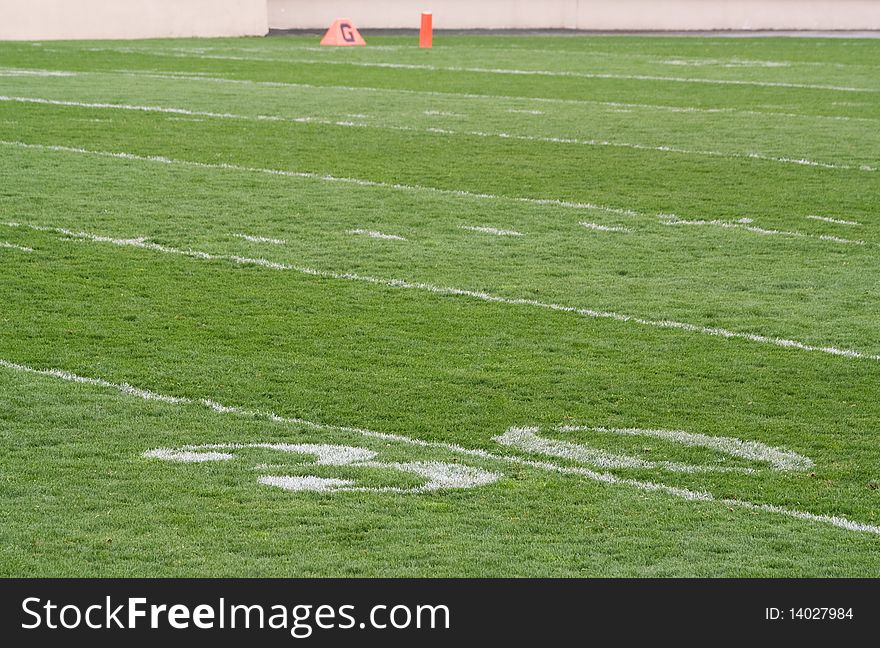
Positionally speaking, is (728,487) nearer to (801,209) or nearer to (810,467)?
(810,467)

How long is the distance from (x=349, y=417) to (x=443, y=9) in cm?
2708

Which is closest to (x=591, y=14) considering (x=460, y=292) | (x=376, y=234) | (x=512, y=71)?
(x=512, y=71)

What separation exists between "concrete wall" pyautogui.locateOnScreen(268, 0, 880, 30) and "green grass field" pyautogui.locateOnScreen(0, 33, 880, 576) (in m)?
16.1

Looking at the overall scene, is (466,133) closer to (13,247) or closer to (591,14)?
(13,247)

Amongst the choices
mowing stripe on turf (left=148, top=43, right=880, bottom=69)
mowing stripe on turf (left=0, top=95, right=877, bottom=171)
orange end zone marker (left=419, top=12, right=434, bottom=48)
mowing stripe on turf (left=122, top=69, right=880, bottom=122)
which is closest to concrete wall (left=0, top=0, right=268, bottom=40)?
mowing stripe on turf (left=148, top=43, right=880, bottom=69)

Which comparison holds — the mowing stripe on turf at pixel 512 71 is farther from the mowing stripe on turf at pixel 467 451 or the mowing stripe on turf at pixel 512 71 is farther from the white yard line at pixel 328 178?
the mowing stripe on turf at pixel 467 451

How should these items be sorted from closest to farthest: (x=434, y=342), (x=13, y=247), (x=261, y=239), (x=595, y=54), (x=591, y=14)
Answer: (x=434, y=342) < (x=13, y=247) < (x=261, y=239) < (x=595, y=54) < (x=591, y=14)

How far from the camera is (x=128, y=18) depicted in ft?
89.6

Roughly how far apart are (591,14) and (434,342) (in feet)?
87.5

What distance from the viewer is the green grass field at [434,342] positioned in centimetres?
472

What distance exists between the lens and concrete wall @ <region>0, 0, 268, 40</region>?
25.9m

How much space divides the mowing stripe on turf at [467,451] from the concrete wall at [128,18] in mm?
20741

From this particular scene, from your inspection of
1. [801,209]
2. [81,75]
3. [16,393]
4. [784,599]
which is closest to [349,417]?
[16,393]

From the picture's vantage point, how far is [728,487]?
5.20m
